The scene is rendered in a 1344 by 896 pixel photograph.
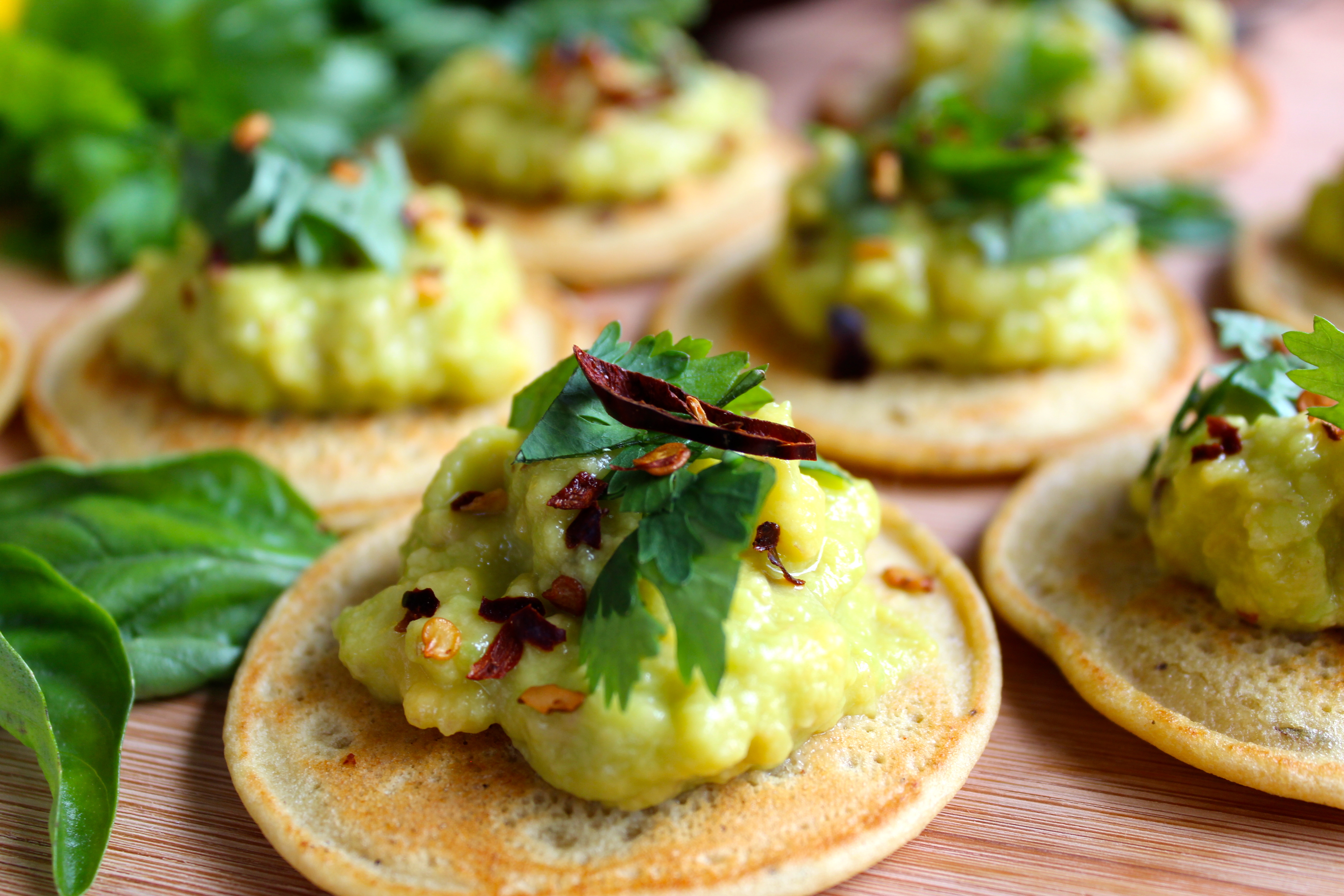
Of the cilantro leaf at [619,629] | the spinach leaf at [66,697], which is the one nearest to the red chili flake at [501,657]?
the cilantro leaf at [619,629]

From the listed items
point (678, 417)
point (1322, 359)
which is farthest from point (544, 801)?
point (1322, 359)

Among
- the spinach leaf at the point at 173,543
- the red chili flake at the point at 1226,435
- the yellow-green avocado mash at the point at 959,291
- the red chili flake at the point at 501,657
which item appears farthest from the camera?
the yellow-green avocado mash at the point at 959,291

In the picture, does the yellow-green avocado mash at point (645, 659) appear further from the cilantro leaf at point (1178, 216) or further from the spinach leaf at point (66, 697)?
the cilantro leaf at point (1178, 216)

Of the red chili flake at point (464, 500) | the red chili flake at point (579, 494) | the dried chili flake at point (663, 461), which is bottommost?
the red chili flake at point (464, 500)

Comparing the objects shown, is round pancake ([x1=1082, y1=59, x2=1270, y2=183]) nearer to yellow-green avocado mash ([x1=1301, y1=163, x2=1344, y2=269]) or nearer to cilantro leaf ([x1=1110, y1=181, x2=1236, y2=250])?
cilantro leaf ([x1=1110, y1=181, x2=1236, y2=250])

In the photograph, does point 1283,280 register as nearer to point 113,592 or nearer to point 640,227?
point 640,227

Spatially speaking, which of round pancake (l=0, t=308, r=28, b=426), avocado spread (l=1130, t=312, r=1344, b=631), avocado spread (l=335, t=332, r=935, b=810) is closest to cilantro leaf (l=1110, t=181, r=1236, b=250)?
avocado spread (l=1130, t=312, r=1344, b=631)

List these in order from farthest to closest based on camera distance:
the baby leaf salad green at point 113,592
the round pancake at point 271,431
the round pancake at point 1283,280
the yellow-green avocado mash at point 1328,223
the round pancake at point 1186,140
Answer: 1. the round pancake at point 1186,140
2. the yellow-green avocado mash at point 1328,223
3. the round pancake at point 1283,280
4. the round pancake at point 271,431
5. the baby leaf salad green at point 113,592
